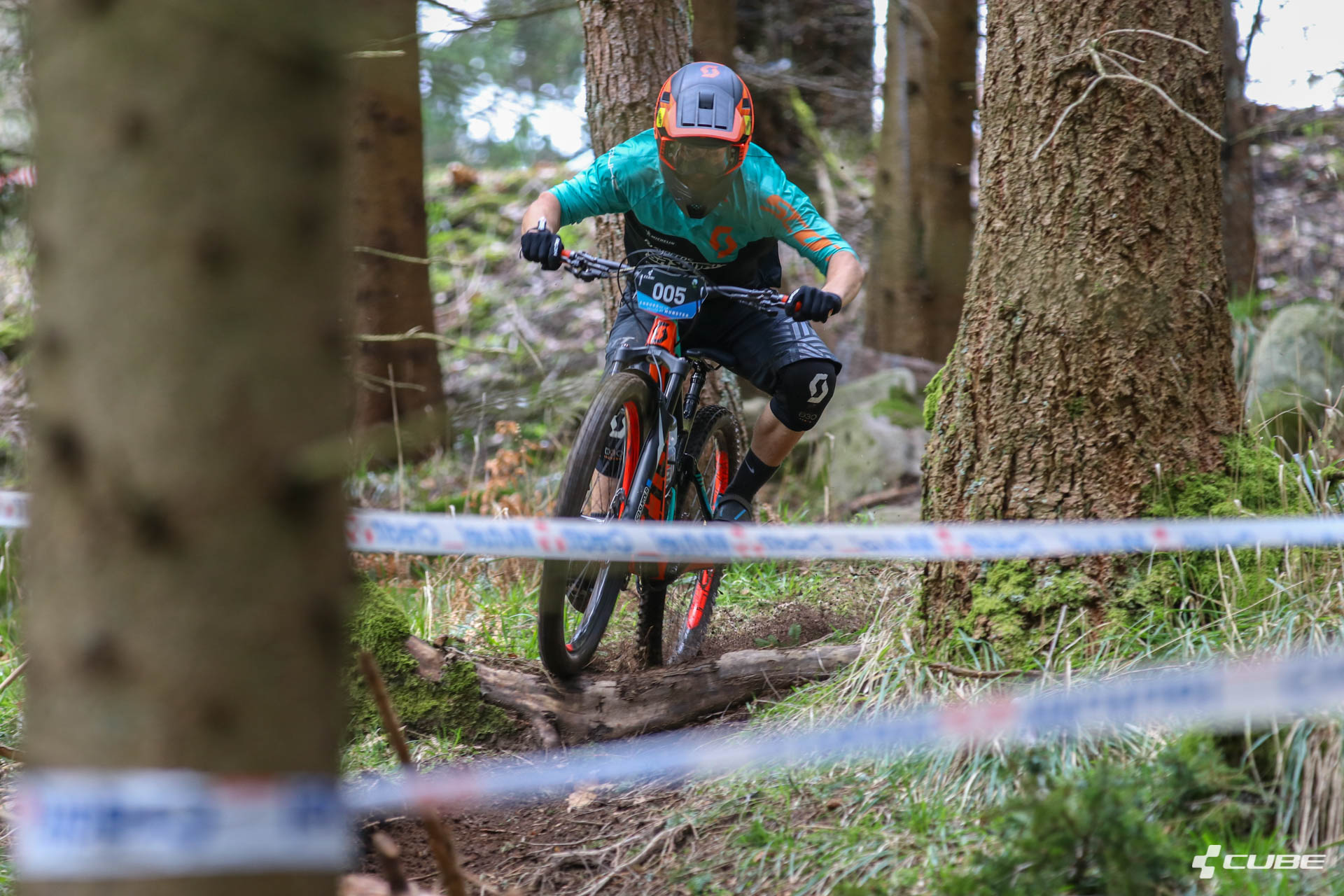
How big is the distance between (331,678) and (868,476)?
262 inches

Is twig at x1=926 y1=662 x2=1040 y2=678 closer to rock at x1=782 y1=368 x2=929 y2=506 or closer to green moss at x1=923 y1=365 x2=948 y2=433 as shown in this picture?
green moss at x1=923 y1=365 x2=948 y2=433

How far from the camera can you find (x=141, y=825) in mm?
1147

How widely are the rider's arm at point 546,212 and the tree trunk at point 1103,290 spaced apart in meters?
1.63

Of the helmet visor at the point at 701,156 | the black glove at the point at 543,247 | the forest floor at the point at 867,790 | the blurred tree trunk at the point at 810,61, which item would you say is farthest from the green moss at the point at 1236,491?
the blurred tree trunk at the point at 810,61

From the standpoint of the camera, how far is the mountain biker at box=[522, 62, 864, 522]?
12.3 ft

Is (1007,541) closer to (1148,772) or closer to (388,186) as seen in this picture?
(1148,772)

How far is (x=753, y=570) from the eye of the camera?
4.97 m

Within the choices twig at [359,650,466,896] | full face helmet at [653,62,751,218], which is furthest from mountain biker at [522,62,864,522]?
twig at [359,650,466,896]

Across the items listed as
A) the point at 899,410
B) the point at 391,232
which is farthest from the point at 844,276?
the point at 391,232

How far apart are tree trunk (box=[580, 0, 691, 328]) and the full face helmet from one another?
4.24 ft

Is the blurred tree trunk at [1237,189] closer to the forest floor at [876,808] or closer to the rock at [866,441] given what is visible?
the rock at [866,441]

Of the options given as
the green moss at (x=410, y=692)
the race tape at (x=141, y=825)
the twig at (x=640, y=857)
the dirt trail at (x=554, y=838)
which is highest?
the race tape at (x=141, y=825)

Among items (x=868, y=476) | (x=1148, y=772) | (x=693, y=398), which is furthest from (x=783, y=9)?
(x=1148, y=772)

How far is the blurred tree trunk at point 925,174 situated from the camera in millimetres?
8883
